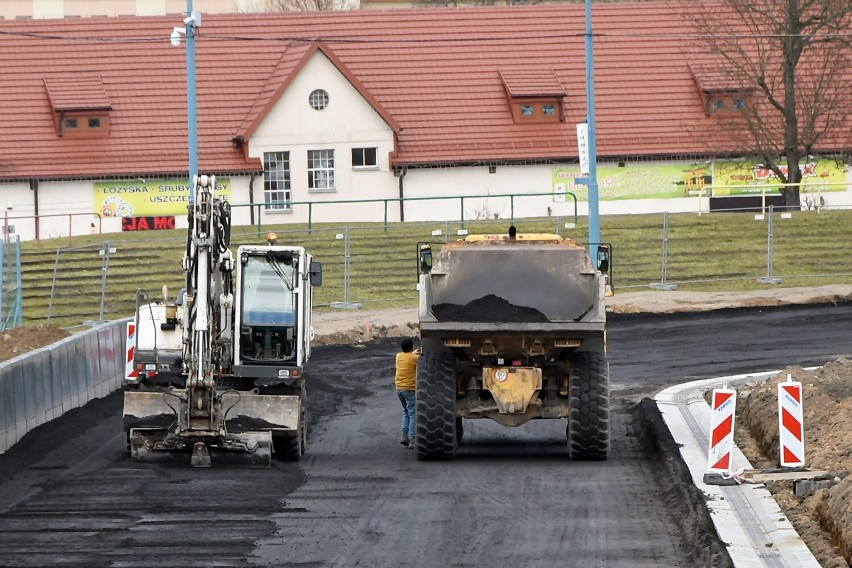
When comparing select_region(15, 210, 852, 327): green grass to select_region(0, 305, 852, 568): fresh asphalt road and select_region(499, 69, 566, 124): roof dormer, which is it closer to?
select_region(499, 69, 566, 124): roof dormer

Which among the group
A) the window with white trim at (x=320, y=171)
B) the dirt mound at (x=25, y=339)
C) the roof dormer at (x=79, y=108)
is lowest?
the dirt mound at (x=25, y=339)

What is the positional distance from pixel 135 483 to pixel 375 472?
9.31 ft

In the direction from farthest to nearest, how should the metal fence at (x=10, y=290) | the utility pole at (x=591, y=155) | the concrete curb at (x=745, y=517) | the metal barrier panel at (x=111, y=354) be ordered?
the utility pole at (x=591, y=155), the metal fence at (x=10, y=290), the metal barrier panel at (x=111, y=354), the concrete curb at (x=745, y=517)

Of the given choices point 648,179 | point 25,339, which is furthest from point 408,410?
point 648,179

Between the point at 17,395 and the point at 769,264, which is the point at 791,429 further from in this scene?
the point at 769,264

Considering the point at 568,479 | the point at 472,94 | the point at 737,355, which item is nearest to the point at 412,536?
the point at 568,479

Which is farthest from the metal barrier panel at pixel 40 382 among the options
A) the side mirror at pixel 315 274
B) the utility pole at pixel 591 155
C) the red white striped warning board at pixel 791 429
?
the utility pole at pixel 591 155

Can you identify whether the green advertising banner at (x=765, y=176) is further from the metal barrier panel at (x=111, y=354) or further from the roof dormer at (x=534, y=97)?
the metal barrier panel at (x=111, y=354)

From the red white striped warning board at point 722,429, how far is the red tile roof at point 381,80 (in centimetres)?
3345

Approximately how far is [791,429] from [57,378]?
11.0 metres

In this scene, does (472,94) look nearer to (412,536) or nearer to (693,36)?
(693,36)

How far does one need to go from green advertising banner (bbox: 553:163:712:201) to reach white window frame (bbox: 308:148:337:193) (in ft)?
23.6

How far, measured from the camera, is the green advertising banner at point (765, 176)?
49625 mm

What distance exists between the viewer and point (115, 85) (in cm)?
5000
